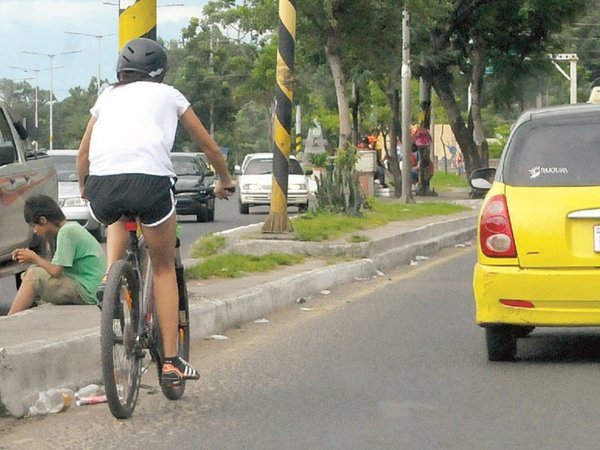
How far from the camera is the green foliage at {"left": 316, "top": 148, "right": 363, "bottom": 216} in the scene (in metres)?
24.6

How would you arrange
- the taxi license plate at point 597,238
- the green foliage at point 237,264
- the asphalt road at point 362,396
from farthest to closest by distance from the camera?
the green foliage at point 237,264
the taxi license plate at point 597,238
the asphalt road at point 362,396

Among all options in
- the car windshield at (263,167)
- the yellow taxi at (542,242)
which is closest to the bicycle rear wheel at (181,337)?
the yellow taxi at (542,242)

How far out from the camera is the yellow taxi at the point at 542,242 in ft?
31.4

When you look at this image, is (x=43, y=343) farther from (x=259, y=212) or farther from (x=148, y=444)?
(x=259, y=212)

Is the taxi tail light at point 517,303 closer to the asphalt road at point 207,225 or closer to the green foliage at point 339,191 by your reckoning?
the asphalt road at point 207,225

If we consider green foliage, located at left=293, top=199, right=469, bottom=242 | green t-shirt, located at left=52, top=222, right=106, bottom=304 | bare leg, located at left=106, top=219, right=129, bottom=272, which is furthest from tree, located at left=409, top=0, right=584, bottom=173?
bare leg, located at left=106, top=219, right=129, bottom=272

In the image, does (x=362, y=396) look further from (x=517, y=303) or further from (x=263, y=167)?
(x=263, y=167)

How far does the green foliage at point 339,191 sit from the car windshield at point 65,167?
4.98 metres

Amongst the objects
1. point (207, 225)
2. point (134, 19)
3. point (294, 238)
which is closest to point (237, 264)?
point (294, 238)

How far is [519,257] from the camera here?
9.70 meters

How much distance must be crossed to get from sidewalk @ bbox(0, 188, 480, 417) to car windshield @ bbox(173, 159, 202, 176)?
39.6ft

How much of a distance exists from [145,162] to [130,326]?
0.82m

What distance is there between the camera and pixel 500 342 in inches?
396

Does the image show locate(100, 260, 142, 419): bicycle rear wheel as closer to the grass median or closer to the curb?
the curb
